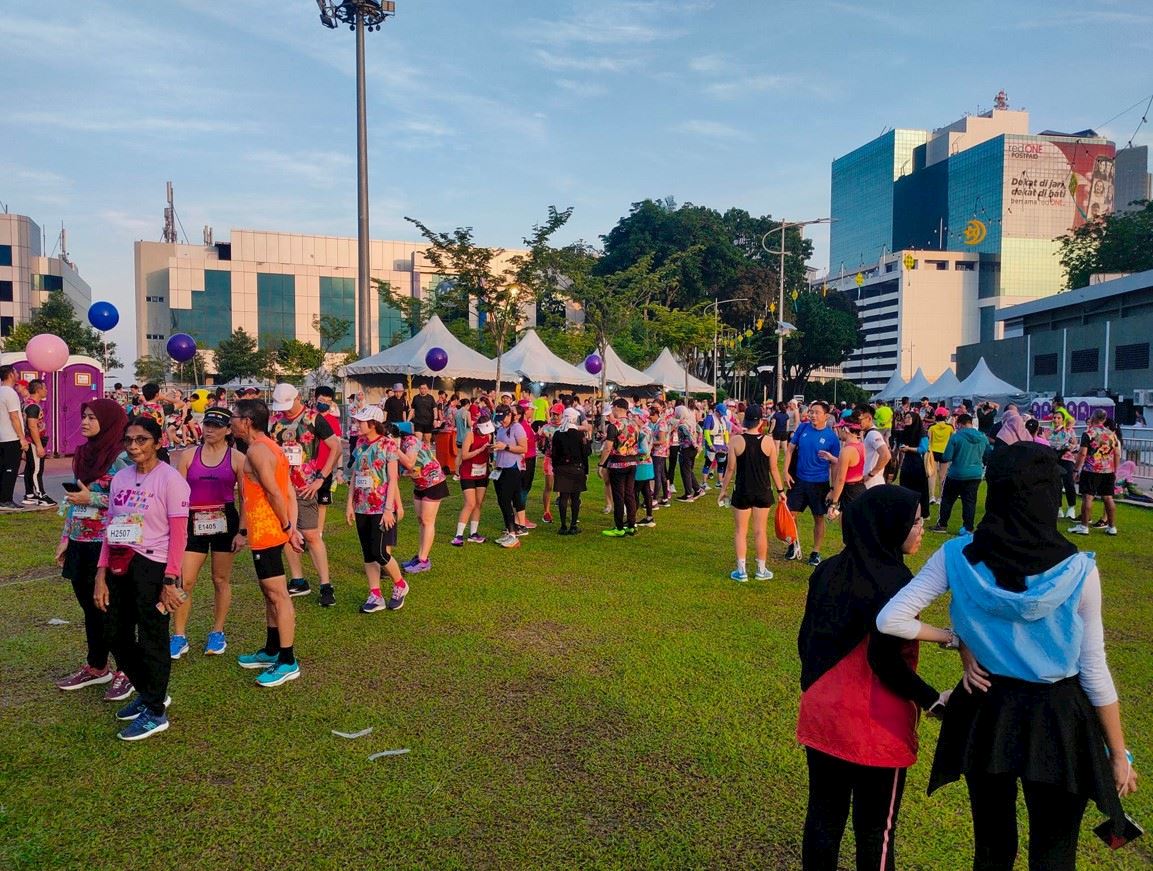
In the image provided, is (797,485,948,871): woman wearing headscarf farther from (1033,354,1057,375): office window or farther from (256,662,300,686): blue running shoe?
(1033,354,1057,375): office window

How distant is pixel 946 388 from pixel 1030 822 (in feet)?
121

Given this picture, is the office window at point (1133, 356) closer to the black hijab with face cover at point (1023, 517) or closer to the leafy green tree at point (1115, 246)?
the leafy green tree at point (1115, 246)

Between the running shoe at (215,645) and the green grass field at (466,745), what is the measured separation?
0.25ft

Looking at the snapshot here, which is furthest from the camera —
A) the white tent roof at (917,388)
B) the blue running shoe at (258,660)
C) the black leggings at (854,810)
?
the white tent roof at (917,388)

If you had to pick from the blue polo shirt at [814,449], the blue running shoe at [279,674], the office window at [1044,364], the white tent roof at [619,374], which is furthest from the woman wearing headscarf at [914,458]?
the office window at [1044,364]

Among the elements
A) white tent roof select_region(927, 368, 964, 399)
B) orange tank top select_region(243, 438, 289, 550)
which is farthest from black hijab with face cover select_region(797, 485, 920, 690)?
white tent roof select_region(927, 368, 964, 399)

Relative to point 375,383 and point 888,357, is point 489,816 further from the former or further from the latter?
point 888,357

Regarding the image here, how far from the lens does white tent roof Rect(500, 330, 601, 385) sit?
29141 mm

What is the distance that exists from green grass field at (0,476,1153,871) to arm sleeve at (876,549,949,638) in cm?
151

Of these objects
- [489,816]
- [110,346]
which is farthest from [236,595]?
[110,346]

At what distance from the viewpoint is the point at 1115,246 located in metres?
57.9

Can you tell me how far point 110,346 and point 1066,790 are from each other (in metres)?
60.7

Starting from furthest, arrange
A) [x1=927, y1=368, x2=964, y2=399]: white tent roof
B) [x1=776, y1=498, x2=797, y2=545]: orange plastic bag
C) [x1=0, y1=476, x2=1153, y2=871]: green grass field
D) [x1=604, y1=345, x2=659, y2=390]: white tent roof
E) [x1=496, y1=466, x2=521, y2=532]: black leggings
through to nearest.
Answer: [x1=927, y1=368, x2=964, y2=399]: white tent roof, [x1=604, y1=345, x2=659, y2=390]: white tent roof, [x1=496, y1=466, x2=521, y2=532]: black leggings, [x1=776, y1=498, x2=797, y2=545]: orange plastic bag, [x1=0, y1=476, x2=1153, y2=871]: green grass field

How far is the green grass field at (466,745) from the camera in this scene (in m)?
3.52
